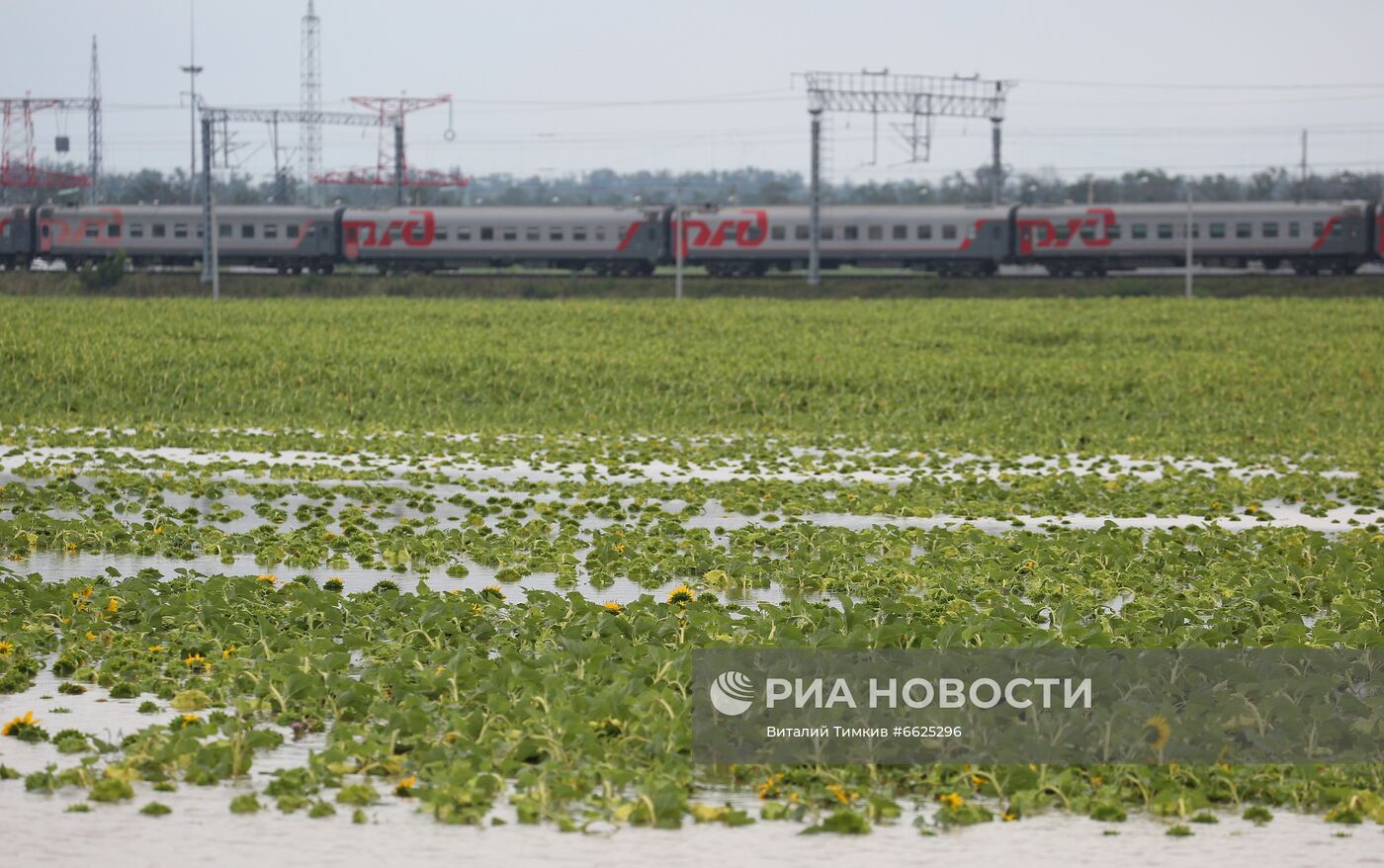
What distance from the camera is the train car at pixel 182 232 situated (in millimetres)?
75062

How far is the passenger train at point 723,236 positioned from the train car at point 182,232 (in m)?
0.06

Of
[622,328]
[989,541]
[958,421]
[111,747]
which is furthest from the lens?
[622,328]

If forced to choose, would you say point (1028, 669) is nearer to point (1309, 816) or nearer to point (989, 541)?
point (1309, 816)

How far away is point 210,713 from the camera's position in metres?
9.63

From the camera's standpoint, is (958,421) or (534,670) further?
(958,421)

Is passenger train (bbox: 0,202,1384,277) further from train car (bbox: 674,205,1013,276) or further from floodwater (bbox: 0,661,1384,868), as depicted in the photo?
floodwater (bbox: 0,661,1384,868)

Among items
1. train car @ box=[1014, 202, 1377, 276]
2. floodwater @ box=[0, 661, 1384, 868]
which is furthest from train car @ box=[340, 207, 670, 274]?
floodwater @ box=[0, 661, 1384, 868]

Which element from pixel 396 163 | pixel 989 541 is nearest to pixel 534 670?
pixel 989 541

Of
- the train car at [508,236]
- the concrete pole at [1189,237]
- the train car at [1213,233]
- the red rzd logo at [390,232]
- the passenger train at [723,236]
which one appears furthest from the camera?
the red rzd logo at [390,232]

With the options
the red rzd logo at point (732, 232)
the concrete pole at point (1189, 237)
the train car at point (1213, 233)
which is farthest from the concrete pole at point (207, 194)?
the concrete pole at point (1189, 237)

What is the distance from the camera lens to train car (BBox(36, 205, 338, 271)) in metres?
75.1

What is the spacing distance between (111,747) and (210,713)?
2.04 ft

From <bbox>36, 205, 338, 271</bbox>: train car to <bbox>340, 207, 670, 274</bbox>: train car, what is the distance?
6.07 feet

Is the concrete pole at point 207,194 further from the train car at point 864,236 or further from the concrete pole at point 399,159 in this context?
the train car at point 864,236
